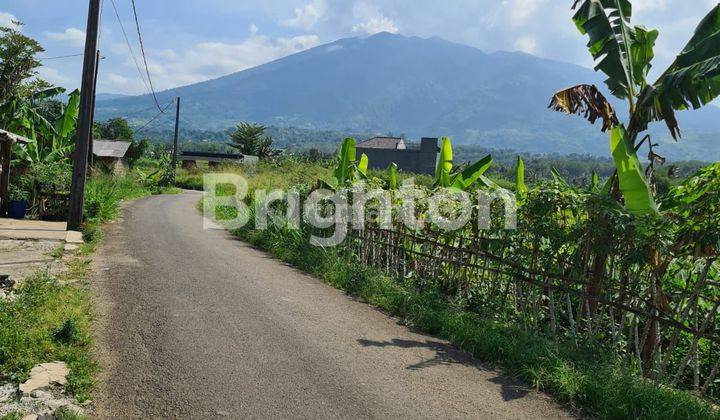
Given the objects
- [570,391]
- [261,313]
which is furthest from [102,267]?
[570,391]

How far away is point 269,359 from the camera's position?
17.2ft

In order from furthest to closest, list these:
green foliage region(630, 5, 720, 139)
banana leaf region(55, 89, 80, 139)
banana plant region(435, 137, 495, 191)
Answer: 1. banana leaf region(55, 89, 80, 139)
2. banana plant region(435, 137, 495, 191)
3. green foliage region(630, 5, 720, 139)

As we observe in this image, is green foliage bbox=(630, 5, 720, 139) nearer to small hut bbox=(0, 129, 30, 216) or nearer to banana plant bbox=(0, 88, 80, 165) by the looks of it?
small hut bbox=(0, 129, 30, 216)

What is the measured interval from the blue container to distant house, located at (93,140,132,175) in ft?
78.9

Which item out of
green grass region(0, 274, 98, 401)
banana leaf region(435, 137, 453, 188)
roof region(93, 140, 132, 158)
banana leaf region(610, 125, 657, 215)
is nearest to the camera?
green grass region(0, 274, 98, 401)

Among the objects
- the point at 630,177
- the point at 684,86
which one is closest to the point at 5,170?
the point at 630,177

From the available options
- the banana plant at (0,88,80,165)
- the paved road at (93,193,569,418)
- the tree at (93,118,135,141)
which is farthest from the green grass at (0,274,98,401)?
the tree at (93,118,135,141)

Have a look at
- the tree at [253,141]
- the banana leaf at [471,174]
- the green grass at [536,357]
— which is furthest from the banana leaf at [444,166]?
the tree at [253,141]

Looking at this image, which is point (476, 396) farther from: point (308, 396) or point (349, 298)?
point (349, 298)

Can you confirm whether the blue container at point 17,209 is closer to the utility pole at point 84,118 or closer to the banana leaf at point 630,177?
the utility pole at point 84,118

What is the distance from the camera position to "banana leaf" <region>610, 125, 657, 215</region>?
5.14 metres

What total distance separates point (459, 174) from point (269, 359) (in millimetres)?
4768

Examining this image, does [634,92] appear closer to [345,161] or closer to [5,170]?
[345,161]

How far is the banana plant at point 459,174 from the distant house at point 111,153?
34.0 metres
